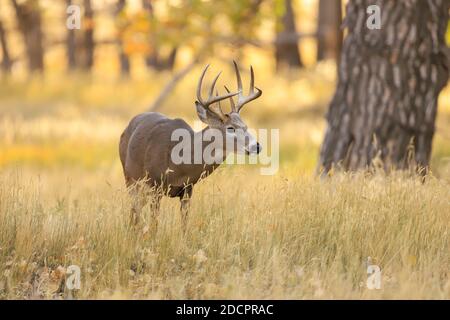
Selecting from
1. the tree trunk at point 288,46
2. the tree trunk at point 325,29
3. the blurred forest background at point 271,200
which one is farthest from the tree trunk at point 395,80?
the tree trunk at point 288,46

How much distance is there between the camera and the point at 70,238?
22.3ft

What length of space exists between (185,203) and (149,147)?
63 cm

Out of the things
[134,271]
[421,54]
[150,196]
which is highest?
[421,54]

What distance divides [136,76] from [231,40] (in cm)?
1016

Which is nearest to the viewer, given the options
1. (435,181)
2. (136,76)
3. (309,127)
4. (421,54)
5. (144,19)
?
(435,181)

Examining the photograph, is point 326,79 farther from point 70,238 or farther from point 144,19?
point 70,238

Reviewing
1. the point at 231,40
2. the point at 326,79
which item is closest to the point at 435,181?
the point at 231,40

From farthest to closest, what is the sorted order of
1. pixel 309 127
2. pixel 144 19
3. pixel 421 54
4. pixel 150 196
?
pixel 309 127
pixel 144 19
pixel 421 54
pixel 150 196

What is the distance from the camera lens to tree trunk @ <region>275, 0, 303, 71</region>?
24919mm

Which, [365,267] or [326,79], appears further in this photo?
[326,79]

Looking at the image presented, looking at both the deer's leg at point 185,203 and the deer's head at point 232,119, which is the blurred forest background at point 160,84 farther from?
the deer's leg at point 185,203

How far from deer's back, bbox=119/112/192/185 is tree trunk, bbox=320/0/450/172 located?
263 cm

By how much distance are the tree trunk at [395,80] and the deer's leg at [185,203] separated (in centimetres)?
256

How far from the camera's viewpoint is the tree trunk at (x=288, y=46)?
24.9 meters
